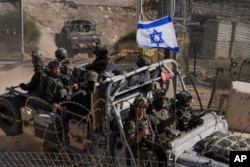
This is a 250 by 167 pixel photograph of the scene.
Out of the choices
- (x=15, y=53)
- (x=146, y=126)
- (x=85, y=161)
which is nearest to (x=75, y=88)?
(x=85, y=161)

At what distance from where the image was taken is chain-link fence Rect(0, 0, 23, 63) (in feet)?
54.3

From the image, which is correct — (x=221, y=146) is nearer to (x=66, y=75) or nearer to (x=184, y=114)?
(x=184, y=114)

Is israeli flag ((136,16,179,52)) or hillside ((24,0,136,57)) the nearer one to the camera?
israeli flag ((136,16,179,52))

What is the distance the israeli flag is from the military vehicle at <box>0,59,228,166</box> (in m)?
1.16

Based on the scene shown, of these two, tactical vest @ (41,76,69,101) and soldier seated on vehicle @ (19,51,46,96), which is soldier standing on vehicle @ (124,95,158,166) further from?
soldier seated on vehicle @ (19,51,46,96)

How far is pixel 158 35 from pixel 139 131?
11.3 ft

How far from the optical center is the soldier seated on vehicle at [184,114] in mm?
8398

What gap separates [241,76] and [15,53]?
284 inches

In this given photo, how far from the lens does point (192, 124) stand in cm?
848

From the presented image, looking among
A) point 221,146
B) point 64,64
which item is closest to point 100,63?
point 64,64

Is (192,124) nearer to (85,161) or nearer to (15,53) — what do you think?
(85,161)

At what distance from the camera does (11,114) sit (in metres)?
9.64

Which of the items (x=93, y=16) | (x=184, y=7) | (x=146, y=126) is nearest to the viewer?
(x=146, y=126)

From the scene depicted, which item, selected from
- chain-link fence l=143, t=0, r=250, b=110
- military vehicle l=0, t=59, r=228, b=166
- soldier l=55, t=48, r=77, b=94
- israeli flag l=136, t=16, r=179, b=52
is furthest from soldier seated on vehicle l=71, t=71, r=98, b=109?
chain-link fence l=143, t=0, r=250, b=110
